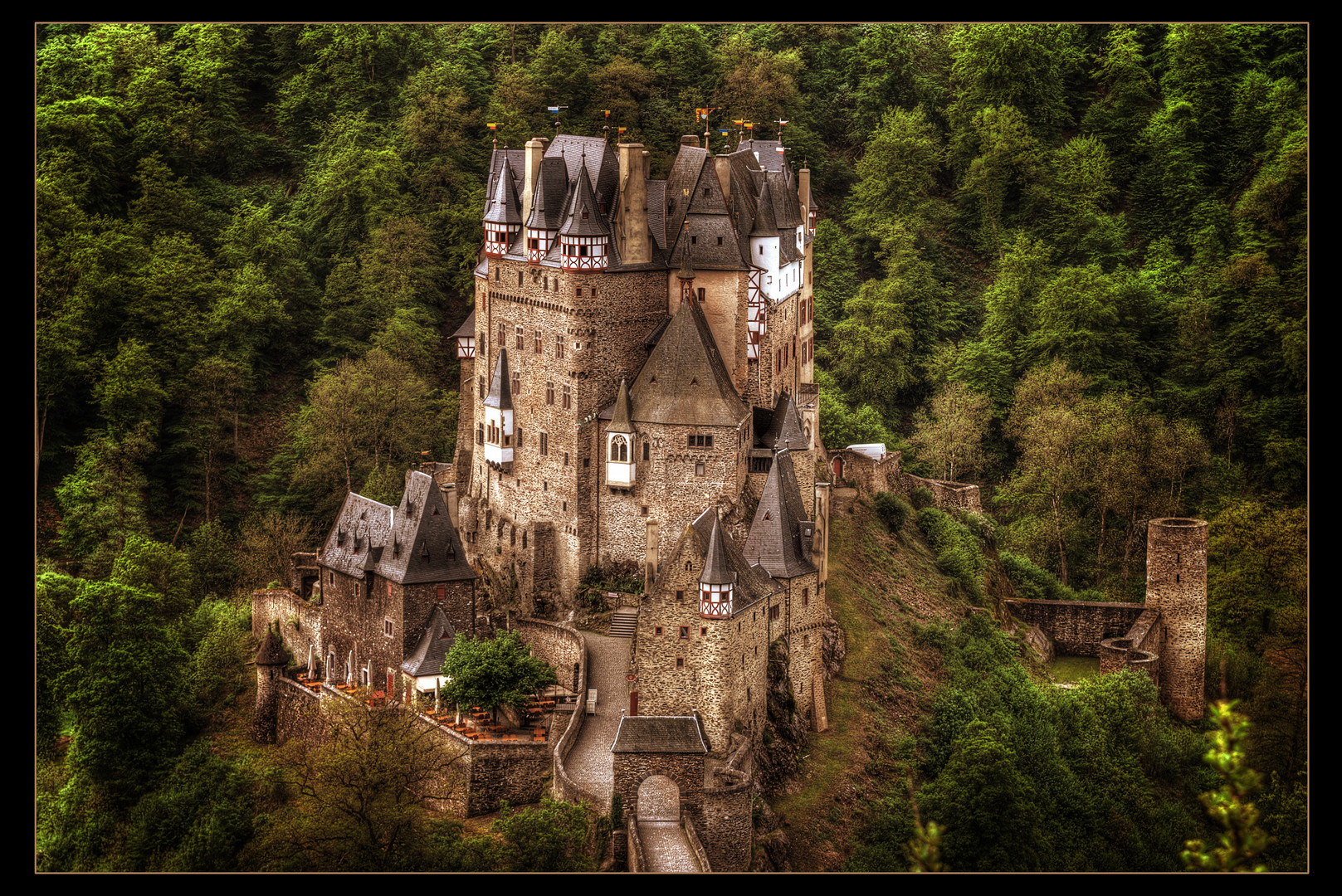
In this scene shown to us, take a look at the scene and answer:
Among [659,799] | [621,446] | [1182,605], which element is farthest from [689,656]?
[1182,605]

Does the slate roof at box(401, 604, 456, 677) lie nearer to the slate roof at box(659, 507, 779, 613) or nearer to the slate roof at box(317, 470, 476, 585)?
the slate roof at box(317, 470, 476, 585)

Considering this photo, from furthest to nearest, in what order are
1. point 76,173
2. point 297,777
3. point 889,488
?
point 76,173 → point 889,488 → point 297,777

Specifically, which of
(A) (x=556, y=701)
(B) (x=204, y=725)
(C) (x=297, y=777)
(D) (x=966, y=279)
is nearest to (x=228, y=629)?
(B) (x=204, y=725)

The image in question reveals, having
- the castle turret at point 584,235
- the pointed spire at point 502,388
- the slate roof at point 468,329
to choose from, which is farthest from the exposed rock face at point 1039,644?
the slate roof at point 468,329

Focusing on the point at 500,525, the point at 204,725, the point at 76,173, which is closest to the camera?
the point at 204,725

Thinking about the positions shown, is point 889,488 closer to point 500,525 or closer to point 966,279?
point 500,525

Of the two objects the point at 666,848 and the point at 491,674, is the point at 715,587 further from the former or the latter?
the point at 491,674
